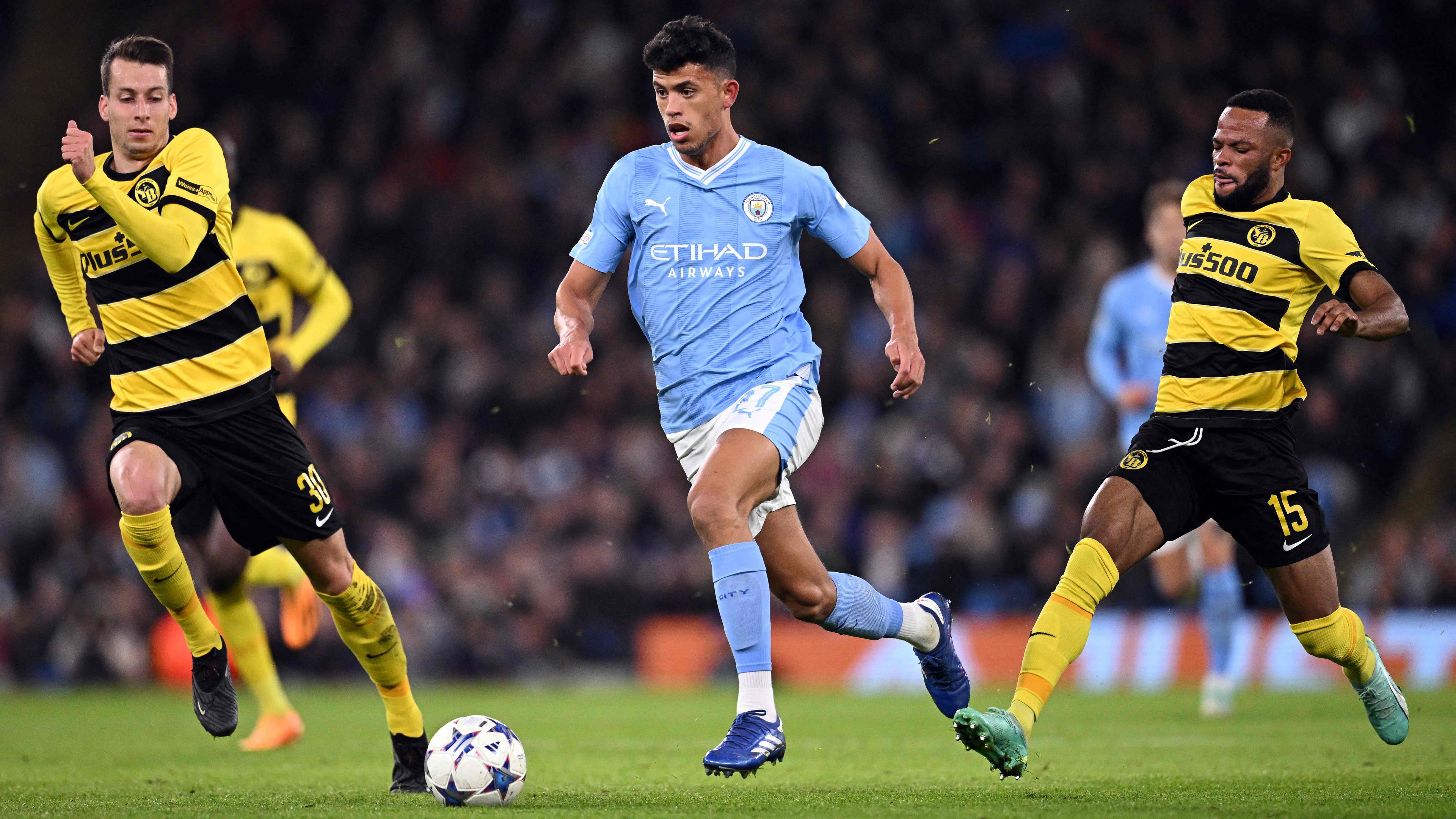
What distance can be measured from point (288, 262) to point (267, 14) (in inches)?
418

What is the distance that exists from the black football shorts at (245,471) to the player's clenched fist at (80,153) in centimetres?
94

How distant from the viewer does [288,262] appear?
7.46m

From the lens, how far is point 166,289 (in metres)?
5.27

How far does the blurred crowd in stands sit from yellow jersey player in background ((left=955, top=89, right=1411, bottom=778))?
5831 mm

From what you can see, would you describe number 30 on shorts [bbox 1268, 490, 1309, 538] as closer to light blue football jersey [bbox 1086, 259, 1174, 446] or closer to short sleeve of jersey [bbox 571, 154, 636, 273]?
short sleeve of jersey [bbox 571, 154, 636, 273]

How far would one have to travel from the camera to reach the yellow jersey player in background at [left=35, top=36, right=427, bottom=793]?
16.9 ft

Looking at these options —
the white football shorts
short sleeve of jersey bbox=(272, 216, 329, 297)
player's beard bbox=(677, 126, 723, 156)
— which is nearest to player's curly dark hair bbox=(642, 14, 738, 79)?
player's beard bbox=(677, 126, 723, 156)

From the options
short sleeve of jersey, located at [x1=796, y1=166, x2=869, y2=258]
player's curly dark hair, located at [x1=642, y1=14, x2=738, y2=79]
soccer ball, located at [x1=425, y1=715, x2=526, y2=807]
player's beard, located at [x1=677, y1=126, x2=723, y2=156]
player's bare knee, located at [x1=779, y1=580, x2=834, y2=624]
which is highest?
player's curly dark hair, located at [x1=642, y1=14, x2=738, y2=79]

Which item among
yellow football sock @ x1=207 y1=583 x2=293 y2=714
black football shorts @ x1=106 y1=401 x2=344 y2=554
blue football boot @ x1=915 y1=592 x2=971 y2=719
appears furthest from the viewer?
yellow football sock @ x1=207 y1=583 x2=293 y2=714

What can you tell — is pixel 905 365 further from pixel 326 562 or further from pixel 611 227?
pixel 326 562

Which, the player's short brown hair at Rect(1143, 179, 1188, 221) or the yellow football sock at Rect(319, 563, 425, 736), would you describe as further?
the player's short brown hair at Rect(1143, 179, 1188, 221)

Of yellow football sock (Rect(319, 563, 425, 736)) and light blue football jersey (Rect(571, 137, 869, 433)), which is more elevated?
light blue football jersey (Rect(571, 137, 869, 433))

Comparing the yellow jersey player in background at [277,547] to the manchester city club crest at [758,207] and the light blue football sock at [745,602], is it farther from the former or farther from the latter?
the light blue football sock at [745,602]

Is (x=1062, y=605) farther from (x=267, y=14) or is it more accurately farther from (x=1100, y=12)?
(x=267, y=14)
